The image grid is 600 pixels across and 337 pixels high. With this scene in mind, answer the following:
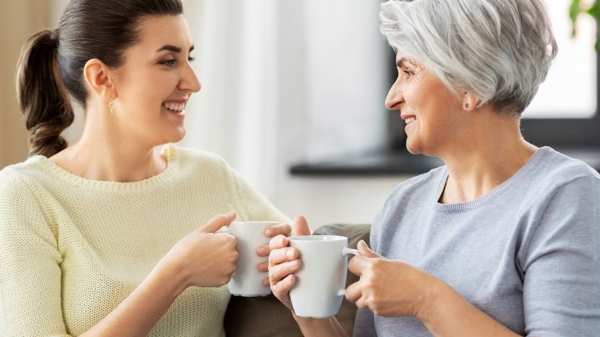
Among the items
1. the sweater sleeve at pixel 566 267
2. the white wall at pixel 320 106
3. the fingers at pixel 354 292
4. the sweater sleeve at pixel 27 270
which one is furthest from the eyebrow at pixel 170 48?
the white wall at pixel 320 106

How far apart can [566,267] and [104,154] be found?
0.96m

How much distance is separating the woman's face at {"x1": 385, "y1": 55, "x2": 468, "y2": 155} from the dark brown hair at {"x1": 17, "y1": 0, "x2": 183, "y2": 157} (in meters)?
0.59

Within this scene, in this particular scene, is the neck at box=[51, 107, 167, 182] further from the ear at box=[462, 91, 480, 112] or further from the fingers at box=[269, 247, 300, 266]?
the ear at box=[462, 91, 480, 112]

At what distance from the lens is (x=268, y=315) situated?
1.86 m

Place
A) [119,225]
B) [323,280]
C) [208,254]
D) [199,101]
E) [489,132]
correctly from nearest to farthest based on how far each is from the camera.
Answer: [323,280] < [489,132] < [208,254] < [119,225] < [199,101]

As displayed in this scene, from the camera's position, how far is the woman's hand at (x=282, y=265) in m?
1.45

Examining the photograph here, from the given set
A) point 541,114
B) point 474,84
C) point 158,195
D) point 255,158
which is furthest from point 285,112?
point 474,84

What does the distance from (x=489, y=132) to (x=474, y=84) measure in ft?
0.31

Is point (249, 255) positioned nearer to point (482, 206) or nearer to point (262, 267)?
point (262, 267)

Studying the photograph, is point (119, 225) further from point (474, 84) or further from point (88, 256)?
point (474, 84)

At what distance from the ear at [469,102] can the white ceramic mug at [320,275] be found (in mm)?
299

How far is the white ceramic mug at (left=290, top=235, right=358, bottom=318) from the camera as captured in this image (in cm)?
143

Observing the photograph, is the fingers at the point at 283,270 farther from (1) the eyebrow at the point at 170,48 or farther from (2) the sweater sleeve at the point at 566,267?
(1) the eyebrow at the point at 170,48

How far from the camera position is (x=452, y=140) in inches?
61.1
